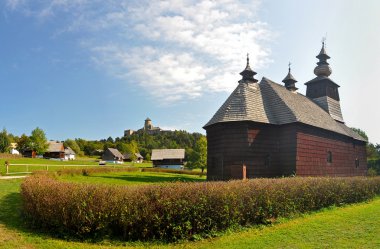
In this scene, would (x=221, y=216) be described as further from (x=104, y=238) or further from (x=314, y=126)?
(x=314, y=126)

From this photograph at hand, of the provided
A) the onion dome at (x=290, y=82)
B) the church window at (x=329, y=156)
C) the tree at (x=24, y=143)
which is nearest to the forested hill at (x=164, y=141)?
the tree at (x=24, y=143)

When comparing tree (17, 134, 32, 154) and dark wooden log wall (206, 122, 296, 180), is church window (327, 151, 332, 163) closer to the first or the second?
dark wooden log wall (206, 122, 296, 180)

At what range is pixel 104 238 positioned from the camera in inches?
396

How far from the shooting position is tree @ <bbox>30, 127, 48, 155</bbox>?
78.2 metres

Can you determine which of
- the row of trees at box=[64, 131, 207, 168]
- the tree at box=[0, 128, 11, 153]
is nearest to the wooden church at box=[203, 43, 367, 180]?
the row of trees at box=[64, 131, 207, 168]

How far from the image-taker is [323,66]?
41.0 m

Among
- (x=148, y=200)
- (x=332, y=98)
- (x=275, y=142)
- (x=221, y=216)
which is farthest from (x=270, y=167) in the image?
(x=332, y=98)

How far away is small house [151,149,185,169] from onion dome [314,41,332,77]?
151ft

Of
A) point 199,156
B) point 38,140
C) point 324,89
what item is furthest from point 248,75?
point 38,140

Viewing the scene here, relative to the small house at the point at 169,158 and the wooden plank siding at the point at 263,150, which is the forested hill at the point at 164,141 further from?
the wooden plank siding at the point at 263,150

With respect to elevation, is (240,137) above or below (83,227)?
above

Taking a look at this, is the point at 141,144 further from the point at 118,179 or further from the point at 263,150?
the point at 263,150

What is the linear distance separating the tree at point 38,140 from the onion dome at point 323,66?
66.6m

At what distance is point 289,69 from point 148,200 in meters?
31.4
